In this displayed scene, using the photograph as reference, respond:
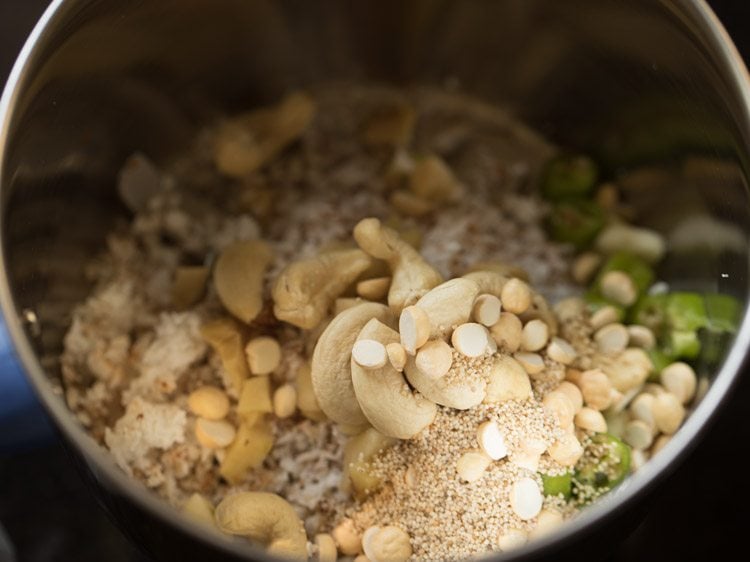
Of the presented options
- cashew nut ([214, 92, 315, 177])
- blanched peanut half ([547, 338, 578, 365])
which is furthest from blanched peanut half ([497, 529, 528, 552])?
cashew nut ([214, 92, 315, 177])

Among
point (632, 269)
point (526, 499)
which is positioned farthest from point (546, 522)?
point (632, 269)

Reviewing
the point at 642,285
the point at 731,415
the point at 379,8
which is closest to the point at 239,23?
the point at 379,8

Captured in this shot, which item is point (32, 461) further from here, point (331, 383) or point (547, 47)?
point (547, 47)

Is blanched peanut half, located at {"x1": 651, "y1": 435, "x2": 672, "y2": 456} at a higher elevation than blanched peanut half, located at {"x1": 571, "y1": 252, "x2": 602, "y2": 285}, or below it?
below

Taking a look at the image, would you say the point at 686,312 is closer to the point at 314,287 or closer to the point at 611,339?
the point at 611,339

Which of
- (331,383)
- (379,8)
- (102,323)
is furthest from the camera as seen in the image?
(379,8)

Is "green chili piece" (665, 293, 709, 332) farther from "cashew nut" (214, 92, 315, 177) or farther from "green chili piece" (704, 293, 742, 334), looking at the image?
"cashew nut" (214, 92, 315, 177)
